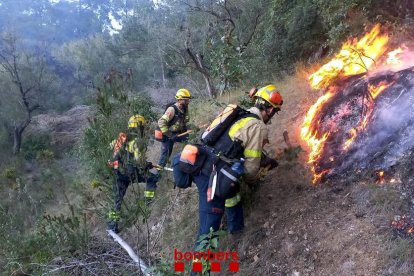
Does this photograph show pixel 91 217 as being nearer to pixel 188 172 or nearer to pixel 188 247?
pixel 188 247

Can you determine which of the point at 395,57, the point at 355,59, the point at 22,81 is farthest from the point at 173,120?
the point at 22,81

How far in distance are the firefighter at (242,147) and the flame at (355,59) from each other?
6.73 feet

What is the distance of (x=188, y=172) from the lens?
4.48 m

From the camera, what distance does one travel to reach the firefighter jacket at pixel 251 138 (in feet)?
13.7

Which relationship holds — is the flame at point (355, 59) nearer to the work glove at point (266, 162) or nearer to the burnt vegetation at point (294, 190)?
the burnt vegetation at point (294, 190)

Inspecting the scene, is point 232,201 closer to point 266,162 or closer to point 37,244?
point 266,162

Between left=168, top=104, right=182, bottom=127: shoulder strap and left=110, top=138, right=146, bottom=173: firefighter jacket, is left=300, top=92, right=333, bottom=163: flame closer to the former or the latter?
left=110, top=138, right=146, bottom=173: firefighter jacket

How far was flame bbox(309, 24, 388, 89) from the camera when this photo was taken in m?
5.94

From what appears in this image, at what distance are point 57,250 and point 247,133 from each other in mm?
2644

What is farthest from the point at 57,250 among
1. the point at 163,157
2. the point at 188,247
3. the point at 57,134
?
the point at 57,134

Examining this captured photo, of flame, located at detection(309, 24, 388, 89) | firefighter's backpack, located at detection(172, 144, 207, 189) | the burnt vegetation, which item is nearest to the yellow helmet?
the burnt vegetation

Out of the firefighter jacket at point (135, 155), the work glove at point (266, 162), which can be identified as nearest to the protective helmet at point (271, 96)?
the work glove at point (266, 162)

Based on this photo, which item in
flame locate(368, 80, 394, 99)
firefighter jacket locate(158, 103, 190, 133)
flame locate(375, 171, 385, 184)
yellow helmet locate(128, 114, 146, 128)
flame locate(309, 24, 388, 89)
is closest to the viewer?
yellow helmet locate(128, 114, 146, 128)

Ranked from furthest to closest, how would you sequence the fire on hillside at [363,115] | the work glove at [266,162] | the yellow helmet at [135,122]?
the work glove at [266,162] → the fire on hillside at [363,115] → the yellow helmet at [135,122]
